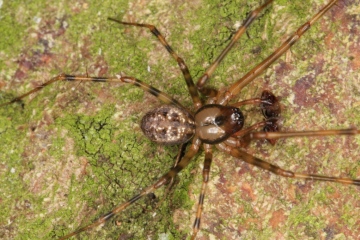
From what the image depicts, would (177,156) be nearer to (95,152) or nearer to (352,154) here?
(95,152)

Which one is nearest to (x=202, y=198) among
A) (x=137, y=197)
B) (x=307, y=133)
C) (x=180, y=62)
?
(x=137, y=197)

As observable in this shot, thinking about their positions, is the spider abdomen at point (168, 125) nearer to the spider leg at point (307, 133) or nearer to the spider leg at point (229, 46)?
the spider leg at point (229, 46)

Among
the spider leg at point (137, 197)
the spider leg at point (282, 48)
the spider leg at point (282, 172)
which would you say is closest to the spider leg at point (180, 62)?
the spider leg at point (282, 48)

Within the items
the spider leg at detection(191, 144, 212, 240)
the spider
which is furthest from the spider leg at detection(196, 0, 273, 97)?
the spider leg at detection(191, 144, 212, 240)

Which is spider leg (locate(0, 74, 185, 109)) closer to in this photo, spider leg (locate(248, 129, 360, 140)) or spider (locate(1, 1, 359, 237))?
spider (locate(1, 1, 359, 237))

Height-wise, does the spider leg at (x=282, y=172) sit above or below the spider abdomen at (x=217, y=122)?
below

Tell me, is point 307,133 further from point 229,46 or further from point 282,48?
point 229,46
